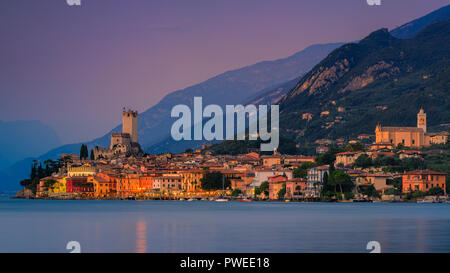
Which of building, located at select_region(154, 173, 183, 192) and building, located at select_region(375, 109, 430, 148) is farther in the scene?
building, located at select_region(375, 109, 430, 148)

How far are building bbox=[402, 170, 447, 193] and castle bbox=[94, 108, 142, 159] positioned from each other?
70.3 meters

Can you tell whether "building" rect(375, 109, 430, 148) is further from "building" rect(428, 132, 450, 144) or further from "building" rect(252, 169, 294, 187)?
"building" rect(252, 169, 294, 187)

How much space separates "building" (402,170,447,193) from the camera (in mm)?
88625

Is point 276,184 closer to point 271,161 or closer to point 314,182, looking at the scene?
point 314,182

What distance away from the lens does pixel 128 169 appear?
12706 cm

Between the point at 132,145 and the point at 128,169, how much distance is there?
27780 mm

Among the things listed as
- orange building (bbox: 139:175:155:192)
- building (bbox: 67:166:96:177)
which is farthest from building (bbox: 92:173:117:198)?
orange building (bbox: 139:175:155:192)

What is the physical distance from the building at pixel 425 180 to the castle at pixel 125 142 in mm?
70263

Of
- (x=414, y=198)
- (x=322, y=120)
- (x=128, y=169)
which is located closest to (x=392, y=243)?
(x=414, y=198)

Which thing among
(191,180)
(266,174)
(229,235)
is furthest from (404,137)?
(229,235)

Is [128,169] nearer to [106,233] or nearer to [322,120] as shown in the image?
[322,120]

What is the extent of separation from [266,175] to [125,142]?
5249 cm

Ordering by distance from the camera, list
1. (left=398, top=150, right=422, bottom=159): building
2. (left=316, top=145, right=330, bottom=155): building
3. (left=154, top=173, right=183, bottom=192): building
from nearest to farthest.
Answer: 1. (left=398, top=150, right=422, bottom=159): building
2. (left=154, top=173, right=183, bottom=192): building
3. (left=316, top=145, right=330, bottom=155): building

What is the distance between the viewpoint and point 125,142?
15238 centimetres
